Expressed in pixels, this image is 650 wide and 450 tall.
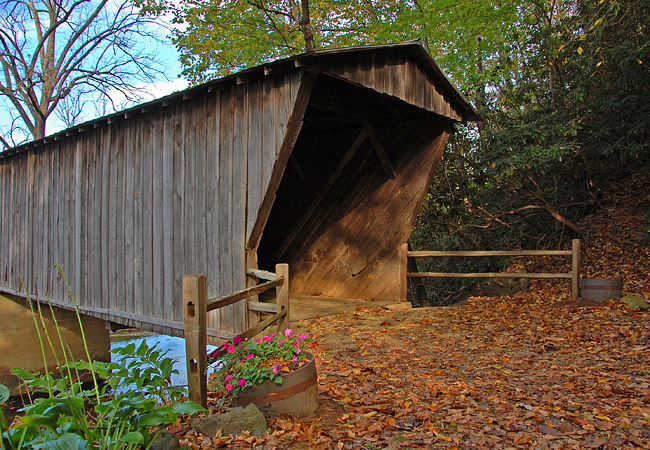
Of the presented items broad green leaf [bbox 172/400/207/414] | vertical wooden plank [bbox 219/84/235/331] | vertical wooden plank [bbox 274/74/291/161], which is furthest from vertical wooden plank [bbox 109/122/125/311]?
broad green leaf [bbox 172/400/207/414]

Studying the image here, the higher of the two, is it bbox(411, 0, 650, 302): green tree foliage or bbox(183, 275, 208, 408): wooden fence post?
bbox(411, 0, 650, 302): green tree foliage

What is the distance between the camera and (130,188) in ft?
23.4

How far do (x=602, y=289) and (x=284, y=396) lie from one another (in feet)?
19.2

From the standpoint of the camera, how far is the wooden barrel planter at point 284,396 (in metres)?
3.20

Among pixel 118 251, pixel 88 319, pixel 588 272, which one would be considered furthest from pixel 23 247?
pixel 588 272

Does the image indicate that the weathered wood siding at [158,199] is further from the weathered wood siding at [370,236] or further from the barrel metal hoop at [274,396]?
the weathered wood siding at [370,236]

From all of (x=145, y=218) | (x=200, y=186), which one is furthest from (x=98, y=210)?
(x=200, y=186)

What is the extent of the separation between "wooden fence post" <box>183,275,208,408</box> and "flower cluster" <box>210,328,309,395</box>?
18 centimetres

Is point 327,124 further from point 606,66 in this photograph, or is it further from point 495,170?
point 606,66

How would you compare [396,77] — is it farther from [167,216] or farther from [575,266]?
[575,266]

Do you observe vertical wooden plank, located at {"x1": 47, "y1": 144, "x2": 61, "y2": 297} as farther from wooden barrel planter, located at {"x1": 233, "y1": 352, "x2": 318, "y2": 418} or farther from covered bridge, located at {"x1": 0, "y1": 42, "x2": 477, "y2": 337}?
wooden barrel planter, located at {"x1": 233, "y1": 352, "x2": 318, "y2": 418}

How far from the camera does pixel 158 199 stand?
6688mm

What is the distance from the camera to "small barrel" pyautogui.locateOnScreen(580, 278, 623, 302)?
7.12m

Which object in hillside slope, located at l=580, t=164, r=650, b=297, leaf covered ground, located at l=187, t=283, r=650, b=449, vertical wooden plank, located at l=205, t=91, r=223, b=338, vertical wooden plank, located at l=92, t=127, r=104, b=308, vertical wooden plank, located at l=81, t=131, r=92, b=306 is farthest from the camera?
hillside slope, located at l=580, t=164, r=650, b=297
